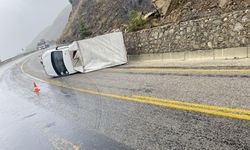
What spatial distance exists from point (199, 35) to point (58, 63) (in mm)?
8728

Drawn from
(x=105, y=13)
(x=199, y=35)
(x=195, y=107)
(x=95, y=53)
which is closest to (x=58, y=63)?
(x=95, y=53)

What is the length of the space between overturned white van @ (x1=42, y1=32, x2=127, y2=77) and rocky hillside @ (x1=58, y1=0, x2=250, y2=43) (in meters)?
2.40

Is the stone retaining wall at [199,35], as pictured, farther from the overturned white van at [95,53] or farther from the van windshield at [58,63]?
the van windshield at [58,63]

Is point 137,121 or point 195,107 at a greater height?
point 195,107

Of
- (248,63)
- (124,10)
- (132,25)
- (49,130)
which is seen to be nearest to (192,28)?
(248,63)

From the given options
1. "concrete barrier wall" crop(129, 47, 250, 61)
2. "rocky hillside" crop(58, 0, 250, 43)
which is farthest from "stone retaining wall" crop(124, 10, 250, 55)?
"rocky hillside" crop(58, 0, 250, 43)

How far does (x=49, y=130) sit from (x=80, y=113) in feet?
3.27

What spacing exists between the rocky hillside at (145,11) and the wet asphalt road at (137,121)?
498 centimetres

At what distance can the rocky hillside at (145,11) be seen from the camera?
11961mm

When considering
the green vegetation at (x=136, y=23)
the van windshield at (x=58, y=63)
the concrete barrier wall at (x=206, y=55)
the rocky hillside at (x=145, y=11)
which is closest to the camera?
the concrete barrier wall at (x=206, y=55)

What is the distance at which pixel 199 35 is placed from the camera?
1083cm

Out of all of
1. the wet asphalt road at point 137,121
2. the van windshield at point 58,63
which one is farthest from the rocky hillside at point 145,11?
the van windshield at point 58,63

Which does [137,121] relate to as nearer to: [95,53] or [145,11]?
[95,53]

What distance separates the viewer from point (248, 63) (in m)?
7.97
